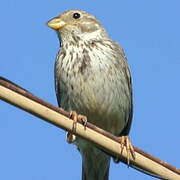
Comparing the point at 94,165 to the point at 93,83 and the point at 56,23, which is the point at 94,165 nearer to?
the point at 93,83

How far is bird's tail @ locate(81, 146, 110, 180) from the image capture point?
627 centimetres

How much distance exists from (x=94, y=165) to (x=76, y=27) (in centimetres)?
164

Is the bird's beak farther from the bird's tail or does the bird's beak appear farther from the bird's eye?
the bird's tail

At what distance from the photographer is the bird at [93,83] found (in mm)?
6277

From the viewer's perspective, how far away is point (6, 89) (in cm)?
328

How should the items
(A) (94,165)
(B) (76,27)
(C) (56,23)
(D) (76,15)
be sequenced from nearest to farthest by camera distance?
(A) (94,165), (C) (56,23), (B) (76,27), (D) (76,15)

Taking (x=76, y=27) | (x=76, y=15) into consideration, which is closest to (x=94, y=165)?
(x=76, y=27)

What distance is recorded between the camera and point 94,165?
21.1 ft

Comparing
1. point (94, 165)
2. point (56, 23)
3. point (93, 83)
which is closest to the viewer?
point (93, 83)

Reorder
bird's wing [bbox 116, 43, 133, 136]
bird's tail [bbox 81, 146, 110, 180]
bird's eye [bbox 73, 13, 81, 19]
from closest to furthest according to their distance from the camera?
bird's tail [bbox 81, 146, 110, 180]
bird's wing [bbox 116, 43, 133, 136]
bird's eye [bbox 73, 13, 81, 19]

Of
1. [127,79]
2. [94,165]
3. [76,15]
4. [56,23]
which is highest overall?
[76,15]

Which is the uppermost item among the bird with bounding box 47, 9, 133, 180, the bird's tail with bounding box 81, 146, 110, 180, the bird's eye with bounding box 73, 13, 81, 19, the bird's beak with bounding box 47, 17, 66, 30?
the bird's eye with bounding box 73, 13, 81, 19

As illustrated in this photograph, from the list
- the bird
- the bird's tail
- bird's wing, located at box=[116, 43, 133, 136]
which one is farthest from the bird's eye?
the bird's tail

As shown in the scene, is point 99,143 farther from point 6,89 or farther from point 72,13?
point 72,13
